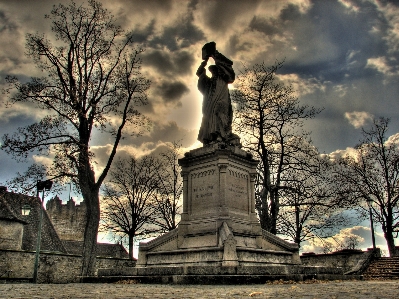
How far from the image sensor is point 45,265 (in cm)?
2859

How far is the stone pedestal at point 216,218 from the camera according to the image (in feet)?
40.7

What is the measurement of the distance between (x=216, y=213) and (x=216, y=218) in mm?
202

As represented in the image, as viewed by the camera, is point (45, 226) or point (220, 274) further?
point (45, 226)

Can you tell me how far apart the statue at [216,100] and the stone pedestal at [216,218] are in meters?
0.87

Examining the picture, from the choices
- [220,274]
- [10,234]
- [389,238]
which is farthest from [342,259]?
[10,234]

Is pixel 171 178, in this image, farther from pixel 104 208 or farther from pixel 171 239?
pixel 171 239

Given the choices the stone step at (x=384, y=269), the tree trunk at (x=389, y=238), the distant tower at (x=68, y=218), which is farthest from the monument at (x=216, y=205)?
the distant tower at (x=68, y=218)

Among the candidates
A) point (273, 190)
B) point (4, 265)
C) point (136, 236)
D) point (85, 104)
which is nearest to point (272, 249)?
point (273, 190)

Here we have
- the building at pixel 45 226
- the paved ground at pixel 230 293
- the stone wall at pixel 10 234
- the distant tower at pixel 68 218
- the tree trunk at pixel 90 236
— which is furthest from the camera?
the distant tower at pixel 68 218

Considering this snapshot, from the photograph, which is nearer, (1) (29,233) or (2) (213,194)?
(2) (213,194)

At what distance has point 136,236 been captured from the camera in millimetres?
38062

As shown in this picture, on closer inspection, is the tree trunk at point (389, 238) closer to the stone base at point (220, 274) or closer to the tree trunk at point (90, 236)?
A: the stone base at point (220, 274)

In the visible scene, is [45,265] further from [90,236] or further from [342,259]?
[342,259]

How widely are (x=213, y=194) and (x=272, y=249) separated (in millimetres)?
2998
